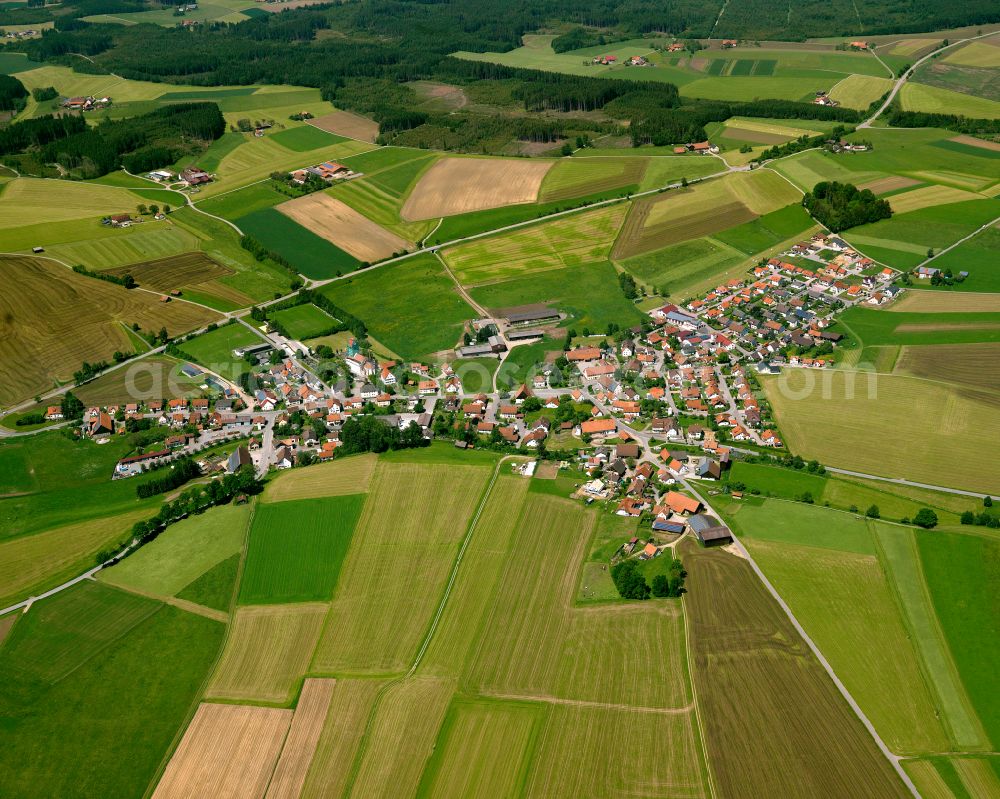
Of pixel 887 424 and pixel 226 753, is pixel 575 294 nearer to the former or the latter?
pixel 887 424

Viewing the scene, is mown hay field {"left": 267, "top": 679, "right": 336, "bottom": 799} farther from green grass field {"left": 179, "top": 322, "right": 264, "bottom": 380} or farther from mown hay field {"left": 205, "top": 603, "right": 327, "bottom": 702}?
green grass field {"left": 179, "top": 322, "right": 264, "bottom": 380}

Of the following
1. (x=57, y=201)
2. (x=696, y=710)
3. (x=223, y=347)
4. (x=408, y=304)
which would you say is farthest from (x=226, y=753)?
(x=57, y=201)

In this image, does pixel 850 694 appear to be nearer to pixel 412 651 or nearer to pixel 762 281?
pixel 412 651

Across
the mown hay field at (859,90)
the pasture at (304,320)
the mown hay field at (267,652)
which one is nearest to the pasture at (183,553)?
the mown hay field at (267,652)

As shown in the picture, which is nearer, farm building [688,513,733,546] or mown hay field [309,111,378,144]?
farm building [688,513,733,546]

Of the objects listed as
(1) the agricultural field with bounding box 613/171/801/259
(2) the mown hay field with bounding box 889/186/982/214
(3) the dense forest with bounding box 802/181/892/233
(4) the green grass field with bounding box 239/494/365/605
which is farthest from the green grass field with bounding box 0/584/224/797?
(2) the mown hay field with bounding box 889/186/982/214

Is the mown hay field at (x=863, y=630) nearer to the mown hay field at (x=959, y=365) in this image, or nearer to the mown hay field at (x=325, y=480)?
the mown hay field at (x=959, y=365)
